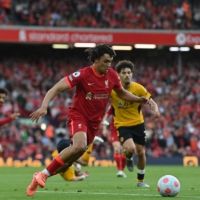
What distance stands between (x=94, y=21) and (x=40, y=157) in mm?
10414

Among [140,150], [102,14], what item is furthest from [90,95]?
[102,14]

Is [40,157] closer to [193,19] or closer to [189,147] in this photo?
[189,147]

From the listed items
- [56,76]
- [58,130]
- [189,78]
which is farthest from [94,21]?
[58,130]

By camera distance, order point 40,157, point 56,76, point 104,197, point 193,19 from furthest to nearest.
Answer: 1. point 193,19
2. point 56,76
3. point 40,157
4. point 104,197

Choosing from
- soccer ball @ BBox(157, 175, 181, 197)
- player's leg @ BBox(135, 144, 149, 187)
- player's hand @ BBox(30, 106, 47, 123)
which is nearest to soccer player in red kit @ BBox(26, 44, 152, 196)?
player's hand @ BBox(30, 106, 47, 123)

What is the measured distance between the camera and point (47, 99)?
9445 mm

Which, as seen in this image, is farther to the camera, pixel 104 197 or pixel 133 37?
pixel 133 37

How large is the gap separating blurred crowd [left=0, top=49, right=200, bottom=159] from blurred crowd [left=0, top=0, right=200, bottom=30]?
7.71 feet

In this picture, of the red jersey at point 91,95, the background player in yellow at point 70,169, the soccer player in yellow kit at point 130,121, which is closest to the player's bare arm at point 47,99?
the red jersey at point 91,95

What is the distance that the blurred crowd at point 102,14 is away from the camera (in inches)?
1350

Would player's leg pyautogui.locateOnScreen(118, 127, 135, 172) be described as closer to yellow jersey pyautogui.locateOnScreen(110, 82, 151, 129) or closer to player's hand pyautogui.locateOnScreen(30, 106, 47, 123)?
Answer: yellow jersey pyautogui.locateOnScreen(110, 82, 151, 129)

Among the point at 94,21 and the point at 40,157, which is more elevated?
the point at 94,21

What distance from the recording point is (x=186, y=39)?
116 feet

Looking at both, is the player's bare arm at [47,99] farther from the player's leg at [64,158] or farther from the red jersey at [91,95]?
the player's leg at [64,158]
